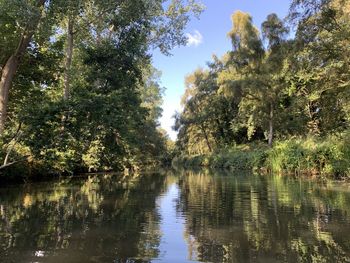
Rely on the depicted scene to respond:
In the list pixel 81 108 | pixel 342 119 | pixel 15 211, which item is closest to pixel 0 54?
pixel 81 108

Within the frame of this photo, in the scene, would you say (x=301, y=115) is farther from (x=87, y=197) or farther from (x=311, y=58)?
(x=87, y=197)

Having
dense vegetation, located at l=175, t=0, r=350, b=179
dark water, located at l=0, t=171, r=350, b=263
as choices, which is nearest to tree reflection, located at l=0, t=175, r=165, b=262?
dark water, located at l=0, t=171, r=350, b=263

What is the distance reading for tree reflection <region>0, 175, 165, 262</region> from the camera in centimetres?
583

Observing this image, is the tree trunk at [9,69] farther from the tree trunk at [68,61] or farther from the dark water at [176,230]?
the dark water at [176,230]

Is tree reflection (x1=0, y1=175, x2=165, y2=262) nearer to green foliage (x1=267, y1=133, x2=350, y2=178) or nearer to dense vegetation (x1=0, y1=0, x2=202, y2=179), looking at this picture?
dense vegetation (x1=0, y1=0, x2=202, y2=179)

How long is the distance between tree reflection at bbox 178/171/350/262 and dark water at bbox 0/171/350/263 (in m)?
0.01

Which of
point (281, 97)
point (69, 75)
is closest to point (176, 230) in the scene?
point (69, 75)

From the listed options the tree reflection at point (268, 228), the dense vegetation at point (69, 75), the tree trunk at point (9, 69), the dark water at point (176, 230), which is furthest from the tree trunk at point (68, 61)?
the tree reflection at point (268, 228)

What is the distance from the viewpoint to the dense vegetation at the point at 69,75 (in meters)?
16.8

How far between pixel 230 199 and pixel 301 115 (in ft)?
82.3

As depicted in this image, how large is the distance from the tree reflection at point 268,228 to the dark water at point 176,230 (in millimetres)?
14

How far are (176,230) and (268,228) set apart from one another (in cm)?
178

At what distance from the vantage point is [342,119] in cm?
2236

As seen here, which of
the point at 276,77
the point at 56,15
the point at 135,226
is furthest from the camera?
the point at 276,77
